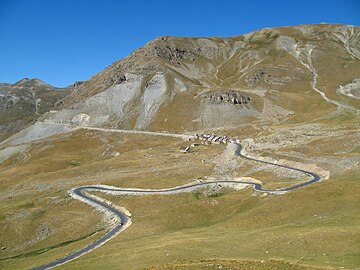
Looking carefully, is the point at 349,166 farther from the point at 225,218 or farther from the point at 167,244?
the point at 167,244

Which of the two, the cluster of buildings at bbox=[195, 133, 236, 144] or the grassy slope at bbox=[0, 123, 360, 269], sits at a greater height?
the cluster of buildings at bbox=[195, 133, 236, 144]

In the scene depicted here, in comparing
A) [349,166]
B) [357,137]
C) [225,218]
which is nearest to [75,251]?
[225,218]

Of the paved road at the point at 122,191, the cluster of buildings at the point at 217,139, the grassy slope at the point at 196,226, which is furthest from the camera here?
the cluster of buildings at the point at 217,139

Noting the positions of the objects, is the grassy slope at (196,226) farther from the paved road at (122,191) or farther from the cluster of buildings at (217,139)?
the cluster of buildings at (217,139)

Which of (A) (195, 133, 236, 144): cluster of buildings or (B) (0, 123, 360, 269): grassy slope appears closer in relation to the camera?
(B) (0, 123, 360, 269): grassy slope

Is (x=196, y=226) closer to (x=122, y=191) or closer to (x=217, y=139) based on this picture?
(x=122, y=191)

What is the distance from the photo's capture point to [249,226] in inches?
2121

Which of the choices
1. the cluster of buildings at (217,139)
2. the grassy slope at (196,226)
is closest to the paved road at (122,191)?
Answer: the grassy slope at (196,226)

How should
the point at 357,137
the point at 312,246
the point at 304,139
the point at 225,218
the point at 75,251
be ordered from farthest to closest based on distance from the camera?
the point at 304,139 < the point at 357,137 < the point at 225,218 < the point at 75,251 < the point at 312,246

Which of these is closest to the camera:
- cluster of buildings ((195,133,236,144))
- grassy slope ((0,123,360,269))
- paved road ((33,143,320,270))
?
grassy slope ((0,123,360,269))

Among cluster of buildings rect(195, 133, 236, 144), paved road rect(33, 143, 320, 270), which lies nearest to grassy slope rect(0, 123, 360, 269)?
paved road rect(33, 143, 320, 270)

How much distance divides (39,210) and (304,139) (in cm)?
9567

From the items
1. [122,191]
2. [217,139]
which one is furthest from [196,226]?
[217,139]

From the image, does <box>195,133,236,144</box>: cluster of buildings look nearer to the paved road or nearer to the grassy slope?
the paved road
